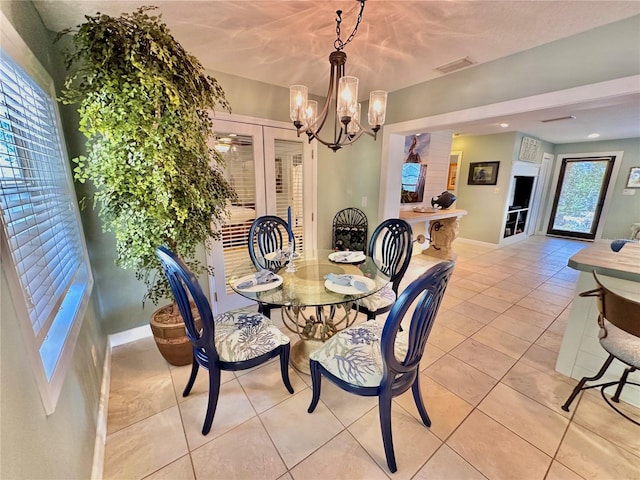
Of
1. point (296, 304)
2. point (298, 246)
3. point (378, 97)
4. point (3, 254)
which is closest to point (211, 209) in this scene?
point (296, 304)

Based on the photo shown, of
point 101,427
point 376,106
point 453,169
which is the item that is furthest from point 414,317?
point 453,169

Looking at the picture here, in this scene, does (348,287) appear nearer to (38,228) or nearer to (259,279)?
(259,279)

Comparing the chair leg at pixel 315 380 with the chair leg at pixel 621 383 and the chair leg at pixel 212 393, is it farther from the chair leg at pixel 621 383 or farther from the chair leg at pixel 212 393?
the chair leg at pixel 621 383

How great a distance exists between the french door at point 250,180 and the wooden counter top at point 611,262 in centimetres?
262

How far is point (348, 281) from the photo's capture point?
1.75m

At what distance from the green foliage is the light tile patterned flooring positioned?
0.98 meters

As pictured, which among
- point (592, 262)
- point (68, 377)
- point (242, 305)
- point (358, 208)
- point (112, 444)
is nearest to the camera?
point (68, 377)

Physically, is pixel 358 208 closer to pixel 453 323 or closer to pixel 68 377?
pixel 453 323

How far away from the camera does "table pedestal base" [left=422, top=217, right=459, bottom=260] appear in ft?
15.9

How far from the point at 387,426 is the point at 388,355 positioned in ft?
1.37

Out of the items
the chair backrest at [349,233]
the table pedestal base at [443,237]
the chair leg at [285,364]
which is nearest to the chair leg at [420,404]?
the chair leg at [285,364]

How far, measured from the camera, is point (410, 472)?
4.25ft

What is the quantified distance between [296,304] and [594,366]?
216 cm

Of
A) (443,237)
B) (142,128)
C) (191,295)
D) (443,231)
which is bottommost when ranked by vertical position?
(443,237)
